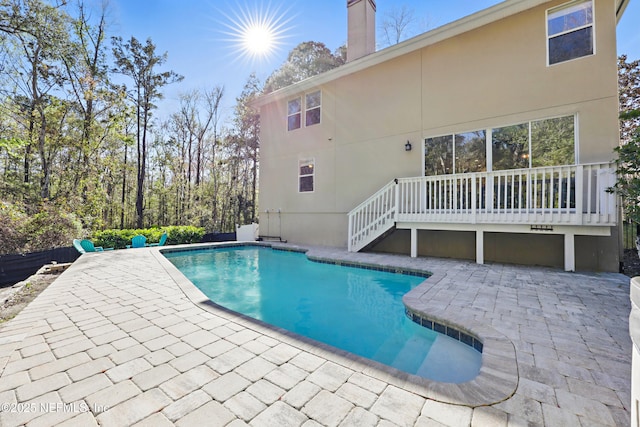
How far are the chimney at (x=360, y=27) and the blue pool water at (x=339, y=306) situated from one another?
23.5 ft

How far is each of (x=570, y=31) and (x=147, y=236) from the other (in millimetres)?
14137

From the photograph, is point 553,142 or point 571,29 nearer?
point 571,29

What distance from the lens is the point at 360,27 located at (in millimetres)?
9070

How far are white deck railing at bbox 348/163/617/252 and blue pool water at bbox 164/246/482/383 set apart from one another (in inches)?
74.2

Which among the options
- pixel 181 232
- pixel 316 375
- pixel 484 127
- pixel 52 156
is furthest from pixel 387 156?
pixel 52 156

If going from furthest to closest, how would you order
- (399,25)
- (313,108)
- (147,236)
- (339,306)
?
(399,25), (147,236), (313,108), (339,306)

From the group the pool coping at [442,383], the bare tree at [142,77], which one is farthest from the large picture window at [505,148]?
the bare tree at [142,77]

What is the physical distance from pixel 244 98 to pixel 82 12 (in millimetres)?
7822

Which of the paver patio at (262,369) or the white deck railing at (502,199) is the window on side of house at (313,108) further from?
the paver patio at (262,369)

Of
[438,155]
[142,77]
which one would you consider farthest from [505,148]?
[142,77]

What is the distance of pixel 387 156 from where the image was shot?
8312 millimetres

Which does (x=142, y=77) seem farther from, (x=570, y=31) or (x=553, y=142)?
(x=553, y=142)

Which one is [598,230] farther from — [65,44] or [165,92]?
[165,92]

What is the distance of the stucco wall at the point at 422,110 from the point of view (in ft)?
18.4
